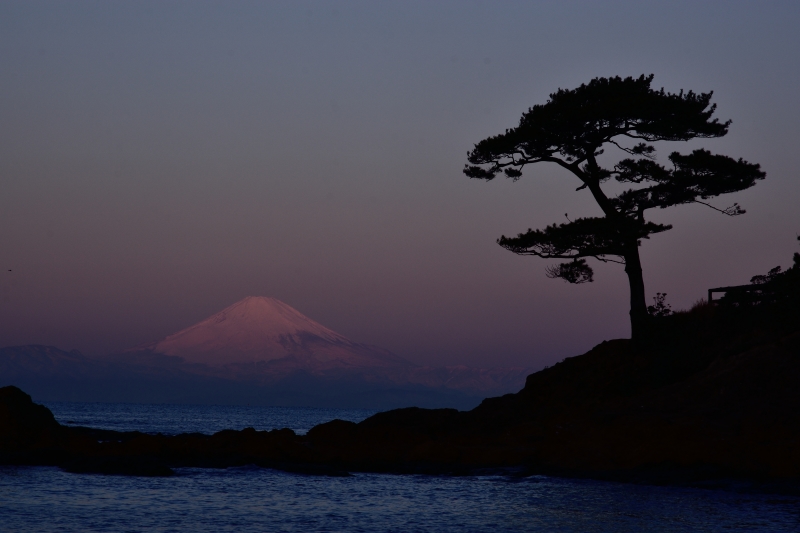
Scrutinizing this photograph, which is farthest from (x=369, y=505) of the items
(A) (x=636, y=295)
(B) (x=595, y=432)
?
(A) (x=636, y=295)

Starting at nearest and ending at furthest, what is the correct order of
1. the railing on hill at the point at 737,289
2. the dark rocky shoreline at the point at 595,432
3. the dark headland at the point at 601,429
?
the dark rocky shoreline at the point at 595,432 < the dark headland at the point at 601,429 < the railing on hill at the point at 737,289

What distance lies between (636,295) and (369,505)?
15.5m

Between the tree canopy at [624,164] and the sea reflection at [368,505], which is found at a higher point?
the tree canopy at [624,164]

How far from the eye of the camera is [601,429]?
24266 mm

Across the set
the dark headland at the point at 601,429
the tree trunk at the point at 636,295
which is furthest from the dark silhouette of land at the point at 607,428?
the tree trunk at the point at 636,295

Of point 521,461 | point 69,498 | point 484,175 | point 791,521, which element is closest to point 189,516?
point 69,498

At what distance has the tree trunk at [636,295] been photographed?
30.2 m

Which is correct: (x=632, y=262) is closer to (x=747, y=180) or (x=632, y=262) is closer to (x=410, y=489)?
(x=747, y=180)

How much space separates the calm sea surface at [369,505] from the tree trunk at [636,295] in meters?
9.47

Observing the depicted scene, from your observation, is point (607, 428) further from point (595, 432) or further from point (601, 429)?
point (595, 432)

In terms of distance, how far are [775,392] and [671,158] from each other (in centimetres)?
997

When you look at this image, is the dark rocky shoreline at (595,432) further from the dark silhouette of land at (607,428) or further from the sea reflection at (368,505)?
the sea reflection at (368,505)

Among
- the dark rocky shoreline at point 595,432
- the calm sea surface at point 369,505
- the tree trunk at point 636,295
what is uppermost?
Answer: the tree trunk at point 636,295

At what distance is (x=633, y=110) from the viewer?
29.4 m
